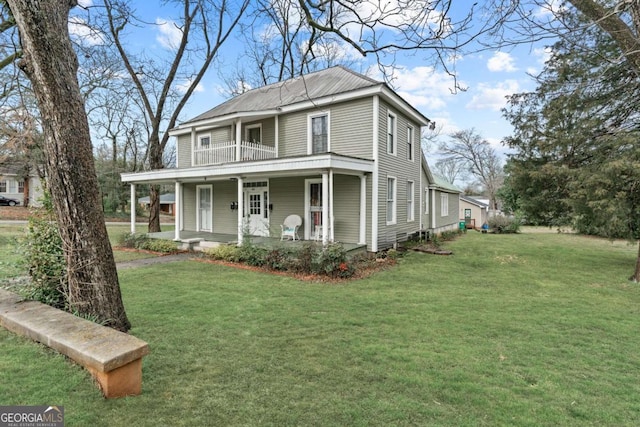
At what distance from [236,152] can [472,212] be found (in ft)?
84.5

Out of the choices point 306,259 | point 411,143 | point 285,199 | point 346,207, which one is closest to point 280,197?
point 285,199

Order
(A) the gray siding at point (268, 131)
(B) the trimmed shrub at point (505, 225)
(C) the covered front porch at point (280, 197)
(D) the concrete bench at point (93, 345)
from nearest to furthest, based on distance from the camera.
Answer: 1. (D) the concrete bench at point (93, 345)
2. (C) the covered front porch at point (280, 197)
3. (A) the gray siding at point (268, 131)
4. (B) the trimmed shrub at point (505, 225)

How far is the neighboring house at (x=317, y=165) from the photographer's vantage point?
34.3 ft

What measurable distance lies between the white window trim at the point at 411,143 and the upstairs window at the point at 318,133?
13.3 ft

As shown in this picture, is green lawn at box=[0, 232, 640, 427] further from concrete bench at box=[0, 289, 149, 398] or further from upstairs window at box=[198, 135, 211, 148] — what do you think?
upstairs window at box=[198, 135, 211, 148]

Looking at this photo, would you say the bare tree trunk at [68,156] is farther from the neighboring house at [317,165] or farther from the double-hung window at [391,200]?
the double-hung window at [391,200]

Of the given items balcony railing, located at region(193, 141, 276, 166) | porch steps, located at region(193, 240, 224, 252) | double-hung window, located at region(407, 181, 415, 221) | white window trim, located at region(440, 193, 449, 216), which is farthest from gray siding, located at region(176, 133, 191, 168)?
white window trim, located at region(440, 193, 449, 216)

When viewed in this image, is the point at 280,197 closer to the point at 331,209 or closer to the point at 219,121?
the point at 331,209

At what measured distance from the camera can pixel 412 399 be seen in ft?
9.09

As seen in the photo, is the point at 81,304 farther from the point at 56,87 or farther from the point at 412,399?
the point at 412,399

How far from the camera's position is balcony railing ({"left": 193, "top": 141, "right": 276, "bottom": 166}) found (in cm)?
1233

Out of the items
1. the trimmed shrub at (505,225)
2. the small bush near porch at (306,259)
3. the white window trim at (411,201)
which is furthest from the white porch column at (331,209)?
the trimmed shrub at (505,225)

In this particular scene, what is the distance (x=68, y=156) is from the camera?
11.1ft

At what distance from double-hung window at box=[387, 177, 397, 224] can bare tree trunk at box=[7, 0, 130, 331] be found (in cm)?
971
